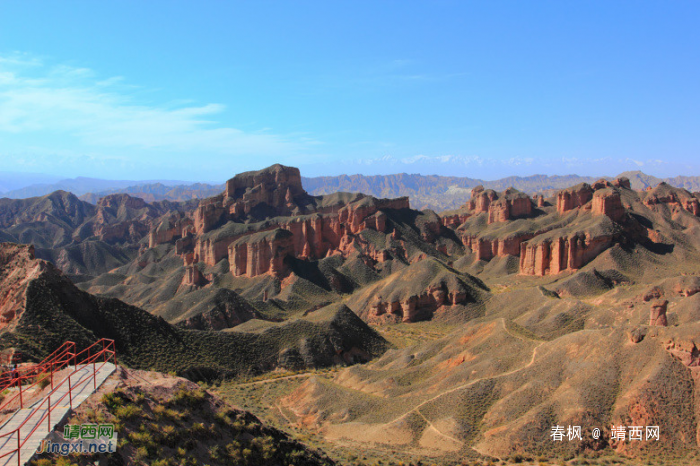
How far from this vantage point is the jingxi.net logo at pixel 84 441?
20047mm

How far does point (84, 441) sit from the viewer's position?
20938 millimetres

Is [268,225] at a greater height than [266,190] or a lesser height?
lesser

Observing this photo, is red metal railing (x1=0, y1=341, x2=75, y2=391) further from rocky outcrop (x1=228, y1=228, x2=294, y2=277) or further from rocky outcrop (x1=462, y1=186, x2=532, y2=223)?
rocky outcrop (x1=462, y1=186, x2=532, y2=223)

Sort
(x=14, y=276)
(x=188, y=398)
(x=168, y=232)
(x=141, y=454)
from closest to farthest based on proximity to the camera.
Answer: (x=141, y=454) → (x=188, y=398) → (x=14, y=276) → (x=168, y=232)

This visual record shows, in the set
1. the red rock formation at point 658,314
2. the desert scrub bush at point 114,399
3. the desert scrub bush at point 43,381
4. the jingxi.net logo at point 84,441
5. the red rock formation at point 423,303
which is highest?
the desert scrub bush at point 43,381

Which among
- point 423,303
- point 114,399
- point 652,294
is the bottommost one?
point 423,303

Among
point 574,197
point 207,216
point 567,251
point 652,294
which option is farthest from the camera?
point 207,216

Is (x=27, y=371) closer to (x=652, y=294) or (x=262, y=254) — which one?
(x=652, y=294)

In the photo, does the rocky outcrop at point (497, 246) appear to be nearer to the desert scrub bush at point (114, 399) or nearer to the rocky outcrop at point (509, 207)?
the rocky outcrop at point (509, 207)

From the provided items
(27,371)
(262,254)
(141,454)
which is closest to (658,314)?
(141,454)

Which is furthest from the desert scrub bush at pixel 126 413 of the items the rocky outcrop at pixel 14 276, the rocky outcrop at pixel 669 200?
the rocky outcrop at pixel 669 200

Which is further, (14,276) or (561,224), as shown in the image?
(561,224)

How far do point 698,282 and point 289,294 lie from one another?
6269 cm

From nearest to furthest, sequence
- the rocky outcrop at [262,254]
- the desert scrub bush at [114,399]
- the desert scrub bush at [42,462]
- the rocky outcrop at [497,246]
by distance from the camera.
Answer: the desert scrub bush at [42,462] < the desert scrub bush at [114,399] < the rocky outcrop at [262,254] < the rocky outcrop at [497,246]
